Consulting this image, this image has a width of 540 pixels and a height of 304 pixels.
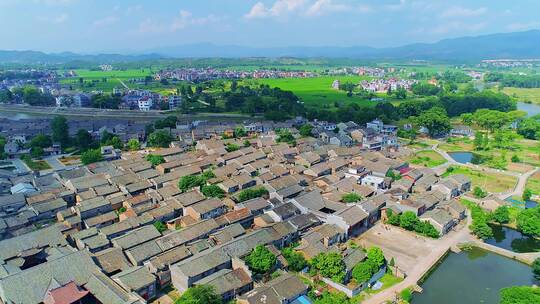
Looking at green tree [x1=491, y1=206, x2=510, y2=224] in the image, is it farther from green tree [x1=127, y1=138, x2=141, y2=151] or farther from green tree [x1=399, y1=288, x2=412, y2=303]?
green tree [x1=127, y1=138, x2=141, y2=151]

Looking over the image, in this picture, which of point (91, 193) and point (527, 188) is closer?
point (91, 193)

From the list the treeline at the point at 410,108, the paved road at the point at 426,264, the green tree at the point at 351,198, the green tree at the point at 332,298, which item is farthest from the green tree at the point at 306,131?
the green tree at the point at 332,298

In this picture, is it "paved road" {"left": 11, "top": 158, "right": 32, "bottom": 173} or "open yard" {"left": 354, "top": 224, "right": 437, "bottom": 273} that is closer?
"open yard" {"left": 354, "top": 224, "right": 437, "bottom": 273}

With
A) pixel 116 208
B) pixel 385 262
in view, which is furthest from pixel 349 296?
pixel 116 208

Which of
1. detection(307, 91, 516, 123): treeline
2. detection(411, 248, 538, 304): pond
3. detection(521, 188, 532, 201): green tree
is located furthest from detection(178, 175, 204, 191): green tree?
detection(307, 91, 516, 123): treeline

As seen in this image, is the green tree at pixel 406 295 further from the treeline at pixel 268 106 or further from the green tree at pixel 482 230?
the treeline at pixel 268 106

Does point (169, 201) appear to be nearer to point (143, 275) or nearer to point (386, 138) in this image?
point (143, 275)

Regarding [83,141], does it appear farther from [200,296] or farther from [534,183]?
[534,183]
